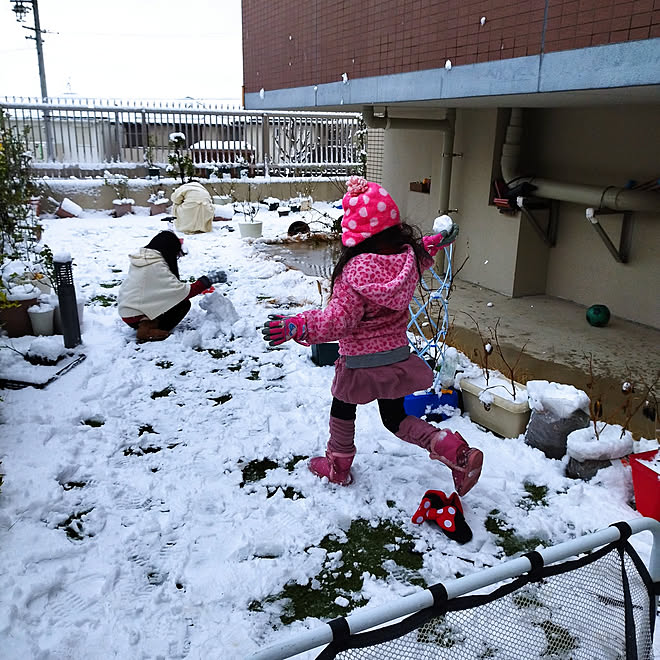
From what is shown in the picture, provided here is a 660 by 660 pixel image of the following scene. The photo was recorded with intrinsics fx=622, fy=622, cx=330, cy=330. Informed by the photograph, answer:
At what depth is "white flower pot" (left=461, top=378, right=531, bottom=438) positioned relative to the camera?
13.3ft

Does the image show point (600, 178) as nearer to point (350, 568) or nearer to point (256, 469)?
point (256, 469)

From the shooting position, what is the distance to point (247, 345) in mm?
5934

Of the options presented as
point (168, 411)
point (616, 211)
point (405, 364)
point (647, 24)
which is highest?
point (647, 24)

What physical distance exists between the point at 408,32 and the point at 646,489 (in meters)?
4.51

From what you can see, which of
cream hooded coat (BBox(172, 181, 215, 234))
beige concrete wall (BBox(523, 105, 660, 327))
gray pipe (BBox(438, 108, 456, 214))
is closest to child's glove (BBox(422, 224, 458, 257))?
beige concrete wall (BBox(523, 105, 660, 327))

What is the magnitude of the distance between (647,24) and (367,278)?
2208 millimetres

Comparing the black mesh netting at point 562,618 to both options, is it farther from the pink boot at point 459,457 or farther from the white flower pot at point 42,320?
the white flower pot at point 42,320

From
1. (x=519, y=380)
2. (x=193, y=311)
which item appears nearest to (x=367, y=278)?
(x=519, y=380)

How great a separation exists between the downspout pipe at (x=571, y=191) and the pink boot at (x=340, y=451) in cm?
397

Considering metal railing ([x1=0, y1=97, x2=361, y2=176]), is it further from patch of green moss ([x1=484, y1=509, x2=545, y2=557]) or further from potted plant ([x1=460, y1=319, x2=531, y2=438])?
patch of green moss ([x1=484, y1=509, x2=545, y2=557])

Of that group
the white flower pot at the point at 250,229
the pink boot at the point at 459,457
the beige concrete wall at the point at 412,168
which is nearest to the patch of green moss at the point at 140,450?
the pink boot at the point at 459,457

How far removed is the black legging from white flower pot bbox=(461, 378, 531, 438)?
968 millimetres

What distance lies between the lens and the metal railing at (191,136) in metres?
15.2

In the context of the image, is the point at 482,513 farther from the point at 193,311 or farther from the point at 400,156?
the point at 400,156
